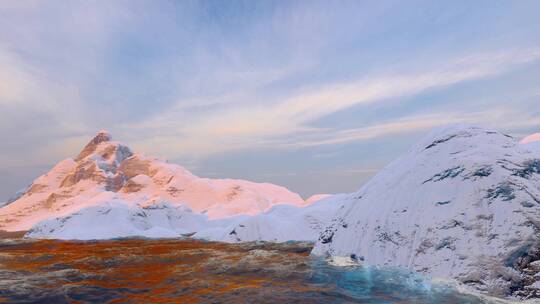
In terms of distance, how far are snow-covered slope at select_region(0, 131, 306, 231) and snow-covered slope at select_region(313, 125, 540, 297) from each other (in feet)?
225

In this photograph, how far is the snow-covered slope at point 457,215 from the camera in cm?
723

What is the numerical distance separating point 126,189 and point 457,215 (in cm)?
12267

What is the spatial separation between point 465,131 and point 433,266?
4483mm

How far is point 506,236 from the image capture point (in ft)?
24.3

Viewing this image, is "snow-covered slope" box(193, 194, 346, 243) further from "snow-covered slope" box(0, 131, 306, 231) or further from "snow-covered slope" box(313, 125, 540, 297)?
"snow-covered slope" box(0, 131, 306, 231)

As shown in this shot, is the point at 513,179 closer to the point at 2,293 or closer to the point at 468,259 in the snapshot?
the point at 468,259

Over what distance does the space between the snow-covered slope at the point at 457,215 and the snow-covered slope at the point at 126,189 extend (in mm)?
68540

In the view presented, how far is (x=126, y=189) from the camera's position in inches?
4668

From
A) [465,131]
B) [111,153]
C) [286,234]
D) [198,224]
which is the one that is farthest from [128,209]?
[111,153]

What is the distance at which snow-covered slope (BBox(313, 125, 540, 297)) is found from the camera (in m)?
7.23

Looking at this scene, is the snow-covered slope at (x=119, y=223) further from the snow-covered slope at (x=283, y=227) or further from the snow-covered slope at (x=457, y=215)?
the snow-covered slope at (x=457, y=215)

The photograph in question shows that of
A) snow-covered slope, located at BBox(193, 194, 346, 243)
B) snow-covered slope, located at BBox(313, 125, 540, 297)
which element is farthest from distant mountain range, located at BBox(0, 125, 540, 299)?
snow-covered slope, located at BBox(193, 194, 346, 243)

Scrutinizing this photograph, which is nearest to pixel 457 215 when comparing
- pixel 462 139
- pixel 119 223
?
pixel 462 139

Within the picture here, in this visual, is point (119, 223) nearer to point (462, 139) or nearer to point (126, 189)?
point (462, 139)
